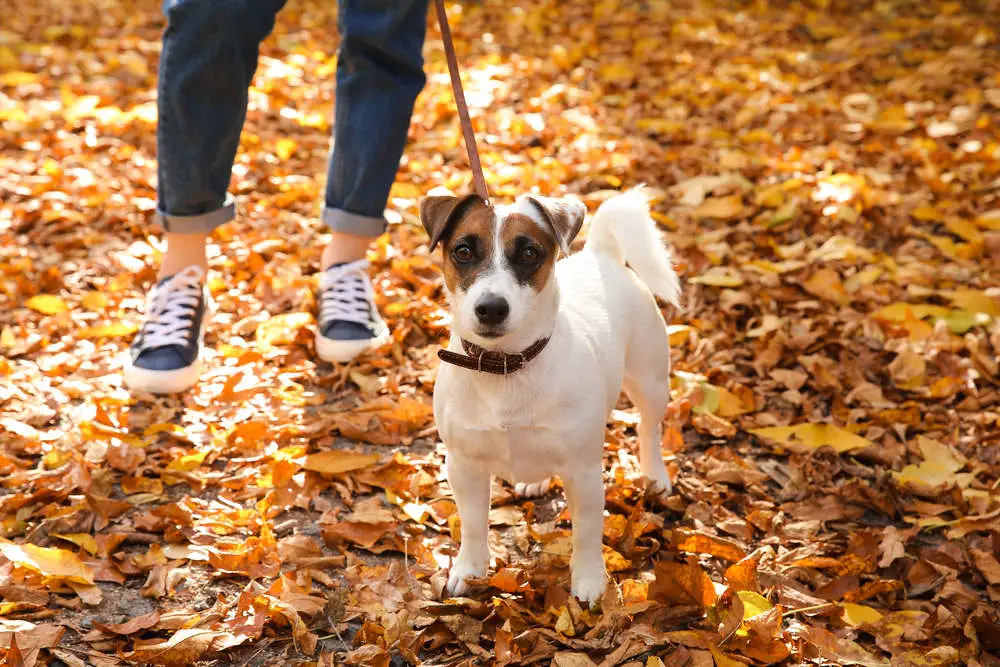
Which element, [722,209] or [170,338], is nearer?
[170,338]

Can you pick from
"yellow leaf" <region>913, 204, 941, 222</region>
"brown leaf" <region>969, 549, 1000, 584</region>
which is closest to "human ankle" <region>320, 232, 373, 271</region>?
"brown leaf" <region>969, 549, 1000, 584</region>

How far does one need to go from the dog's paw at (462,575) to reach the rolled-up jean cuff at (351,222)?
1675 millimetres

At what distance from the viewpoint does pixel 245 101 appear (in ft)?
12.0

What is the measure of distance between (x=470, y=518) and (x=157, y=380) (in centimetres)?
161

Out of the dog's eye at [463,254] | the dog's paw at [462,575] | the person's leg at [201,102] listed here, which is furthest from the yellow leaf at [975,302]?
the person's leg at [201,102]

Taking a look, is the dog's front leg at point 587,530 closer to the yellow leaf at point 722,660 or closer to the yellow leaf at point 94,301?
the yellow leaf at point 722,660

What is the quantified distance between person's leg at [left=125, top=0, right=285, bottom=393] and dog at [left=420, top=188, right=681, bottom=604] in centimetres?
130

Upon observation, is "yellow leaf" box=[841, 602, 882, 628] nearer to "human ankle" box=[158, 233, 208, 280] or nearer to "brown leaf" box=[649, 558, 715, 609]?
"brown leaf" box=[649, 558, 715, 609]

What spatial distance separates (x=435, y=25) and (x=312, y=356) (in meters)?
5.24

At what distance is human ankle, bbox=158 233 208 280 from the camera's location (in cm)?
386

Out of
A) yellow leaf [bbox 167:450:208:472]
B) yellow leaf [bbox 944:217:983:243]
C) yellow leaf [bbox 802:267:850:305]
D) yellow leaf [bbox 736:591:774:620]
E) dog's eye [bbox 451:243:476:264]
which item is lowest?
yellow leaf [bbox 167:450:208:472]

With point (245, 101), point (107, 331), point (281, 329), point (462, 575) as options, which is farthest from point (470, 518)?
point (107, 331)

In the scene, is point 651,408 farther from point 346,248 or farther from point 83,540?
point 83,540

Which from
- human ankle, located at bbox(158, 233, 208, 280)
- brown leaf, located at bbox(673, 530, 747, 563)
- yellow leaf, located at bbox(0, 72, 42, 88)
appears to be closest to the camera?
brown leaf, located at bbox(673, 530, 747, 563)
